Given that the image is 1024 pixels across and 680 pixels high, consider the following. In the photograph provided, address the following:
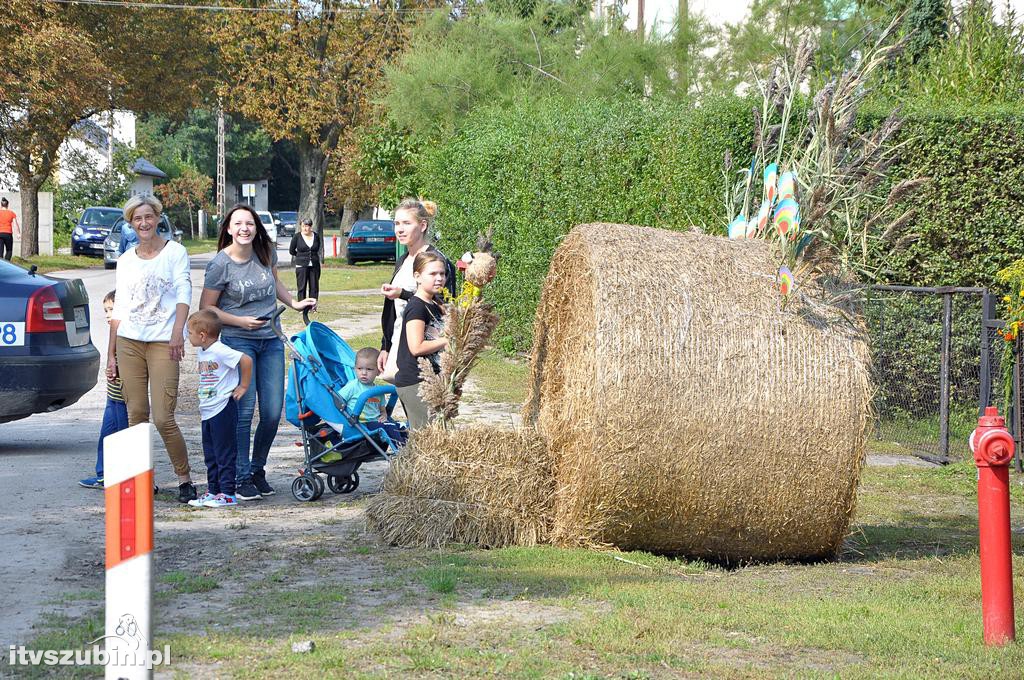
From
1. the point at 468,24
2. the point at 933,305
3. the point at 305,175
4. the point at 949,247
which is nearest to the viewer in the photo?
the point at 933,305

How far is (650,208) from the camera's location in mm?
12695

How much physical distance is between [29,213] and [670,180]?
103 feet

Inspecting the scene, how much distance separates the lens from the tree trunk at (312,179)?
44.7m

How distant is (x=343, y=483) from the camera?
28.3 feet

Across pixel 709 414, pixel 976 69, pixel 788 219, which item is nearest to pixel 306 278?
pixel 976 69

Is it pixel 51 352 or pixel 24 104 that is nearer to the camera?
pixel 51 352

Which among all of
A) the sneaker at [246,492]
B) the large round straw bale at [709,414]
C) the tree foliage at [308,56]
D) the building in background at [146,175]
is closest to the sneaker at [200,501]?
the sneaker at [246,492]

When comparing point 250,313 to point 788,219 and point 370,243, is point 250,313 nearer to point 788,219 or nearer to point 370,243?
point 788,219

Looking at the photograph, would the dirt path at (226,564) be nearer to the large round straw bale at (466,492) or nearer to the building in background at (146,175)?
the large round straw bale at (466,492)

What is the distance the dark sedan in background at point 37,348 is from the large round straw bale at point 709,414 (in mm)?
4601

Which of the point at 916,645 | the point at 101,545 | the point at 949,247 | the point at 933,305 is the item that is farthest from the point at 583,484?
the point at 949,247

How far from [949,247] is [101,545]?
8423 millimetres

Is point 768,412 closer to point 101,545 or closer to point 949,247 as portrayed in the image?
point 101,545

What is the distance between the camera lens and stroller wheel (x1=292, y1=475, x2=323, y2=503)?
823 cm
